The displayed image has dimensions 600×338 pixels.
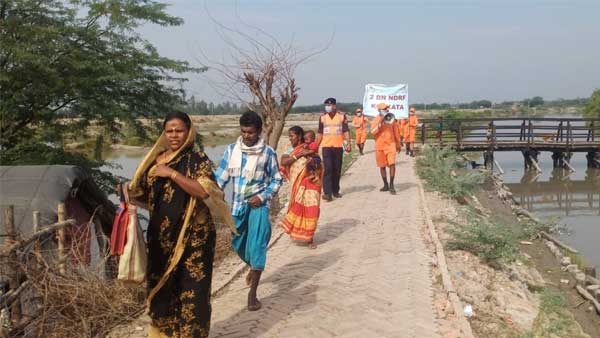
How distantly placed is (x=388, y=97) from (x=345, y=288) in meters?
13.0

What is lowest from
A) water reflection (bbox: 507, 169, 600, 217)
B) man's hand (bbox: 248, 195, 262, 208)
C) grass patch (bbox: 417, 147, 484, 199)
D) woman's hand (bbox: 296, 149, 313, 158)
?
water reflection (bbox: 507, 169, 600, 217)

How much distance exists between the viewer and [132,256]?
3127mm

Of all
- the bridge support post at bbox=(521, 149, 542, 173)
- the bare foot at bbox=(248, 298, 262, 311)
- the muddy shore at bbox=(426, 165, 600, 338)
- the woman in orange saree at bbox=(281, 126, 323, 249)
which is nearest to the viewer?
the bare foot at bbox=(248, 298, 262, 311)

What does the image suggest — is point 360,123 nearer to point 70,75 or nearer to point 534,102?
point 70,75

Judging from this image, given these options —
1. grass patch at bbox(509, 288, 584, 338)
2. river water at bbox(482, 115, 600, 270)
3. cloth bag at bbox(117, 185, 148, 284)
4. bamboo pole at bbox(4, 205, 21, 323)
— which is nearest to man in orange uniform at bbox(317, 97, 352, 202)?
grass patch at bbox(509, 288, 584, 338)

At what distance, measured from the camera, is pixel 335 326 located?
4.52 m

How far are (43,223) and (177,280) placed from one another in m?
2.36

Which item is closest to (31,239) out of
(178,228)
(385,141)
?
(178,228)

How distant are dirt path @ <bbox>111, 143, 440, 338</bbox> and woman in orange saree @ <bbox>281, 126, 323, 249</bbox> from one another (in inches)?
11.1

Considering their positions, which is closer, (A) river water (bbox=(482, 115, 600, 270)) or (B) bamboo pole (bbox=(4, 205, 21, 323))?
(B) bamboo pole (bbox=(4, 205, 21, 323))

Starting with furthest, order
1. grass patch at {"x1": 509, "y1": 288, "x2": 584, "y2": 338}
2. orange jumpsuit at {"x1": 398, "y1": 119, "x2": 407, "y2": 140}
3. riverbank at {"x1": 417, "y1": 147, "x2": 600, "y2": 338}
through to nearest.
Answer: orange jumpsuit at {"x1": 398, "y1": 119, "x2": 407, "y2": 140} < riverbank at {"x1": 417, "y1": 147, "x2": 600, "y2": 338} < grass patch at {"x1": 509, "y1": 288, "x2": 584, "y2": 338}

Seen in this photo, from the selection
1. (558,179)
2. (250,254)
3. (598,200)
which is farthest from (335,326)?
(558,179)

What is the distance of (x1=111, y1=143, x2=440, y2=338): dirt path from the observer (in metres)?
4.50

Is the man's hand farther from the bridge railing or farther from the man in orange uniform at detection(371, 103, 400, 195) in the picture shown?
the bridge railing
